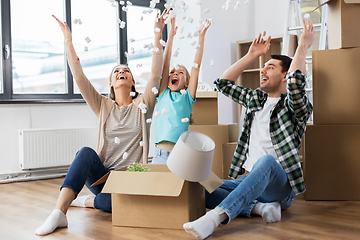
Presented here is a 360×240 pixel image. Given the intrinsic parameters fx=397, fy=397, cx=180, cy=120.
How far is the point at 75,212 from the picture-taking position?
82.4 inches

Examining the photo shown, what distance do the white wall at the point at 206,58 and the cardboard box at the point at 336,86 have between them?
1.94 m

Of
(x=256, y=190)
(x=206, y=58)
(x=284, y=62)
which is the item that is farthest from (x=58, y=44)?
(x=256, y=190)

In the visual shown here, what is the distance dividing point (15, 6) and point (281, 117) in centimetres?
278

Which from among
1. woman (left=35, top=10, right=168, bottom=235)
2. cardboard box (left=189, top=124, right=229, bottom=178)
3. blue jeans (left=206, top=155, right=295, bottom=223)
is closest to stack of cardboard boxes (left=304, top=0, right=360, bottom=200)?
blue jeans (left=206, top=155, right=295, bottom=223)

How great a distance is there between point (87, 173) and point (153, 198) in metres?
0.37

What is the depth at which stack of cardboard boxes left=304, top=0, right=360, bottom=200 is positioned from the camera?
7.48 feet

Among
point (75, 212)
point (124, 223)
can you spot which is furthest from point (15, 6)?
point (124, 223)

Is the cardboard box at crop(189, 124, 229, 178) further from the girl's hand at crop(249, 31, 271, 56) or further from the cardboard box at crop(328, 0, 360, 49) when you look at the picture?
the cardboard box at crop(328, 0, 360, 49)

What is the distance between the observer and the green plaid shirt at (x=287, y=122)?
1.85 meters

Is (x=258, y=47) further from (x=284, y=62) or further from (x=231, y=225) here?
(x=231, y=225)

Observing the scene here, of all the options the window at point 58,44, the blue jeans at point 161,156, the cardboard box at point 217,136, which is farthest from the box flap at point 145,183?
the window at point 58,44

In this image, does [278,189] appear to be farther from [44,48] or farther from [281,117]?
[44,48]

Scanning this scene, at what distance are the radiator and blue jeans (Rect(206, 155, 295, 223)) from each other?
2.08 meters

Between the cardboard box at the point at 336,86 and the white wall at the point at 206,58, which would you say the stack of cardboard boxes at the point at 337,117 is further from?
the white wall at the point at 206,58
